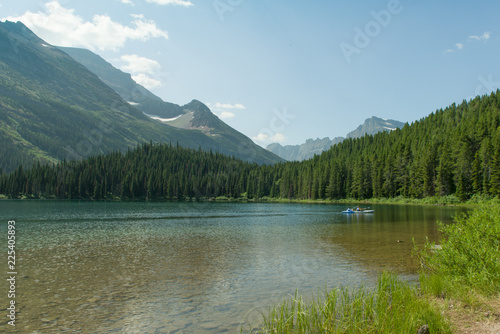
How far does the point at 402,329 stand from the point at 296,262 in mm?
16814

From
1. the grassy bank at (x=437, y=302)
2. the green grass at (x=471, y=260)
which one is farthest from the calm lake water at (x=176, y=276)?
the green grass at (x=471, y=260)

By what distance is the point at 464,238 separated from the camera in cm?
1538

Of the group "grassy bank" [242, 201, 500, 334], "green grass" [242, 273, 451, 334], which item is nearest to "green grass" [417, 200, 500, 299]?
"grassy bank" [242, 201, 500, 334]

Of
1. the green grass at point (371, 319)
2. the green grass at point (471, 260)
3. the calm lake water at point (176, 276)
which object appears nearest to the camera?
the green grass at point (371, 319)

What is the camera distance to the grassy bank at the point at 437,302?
1112 centimetres

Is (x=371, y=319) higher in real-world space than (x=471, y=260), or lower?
lower

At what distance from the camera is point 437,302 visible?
43.9 feet

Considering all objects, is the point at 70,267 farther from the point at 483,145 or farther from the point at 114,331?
the point at 483,145

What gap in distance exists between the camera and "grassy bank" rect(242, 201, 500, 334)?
1112cm

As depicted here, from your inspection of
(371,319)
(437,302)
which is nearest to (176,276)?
(371,319)

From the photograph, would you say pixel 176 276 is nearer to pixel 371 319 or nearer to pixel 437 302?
pixel 371 319

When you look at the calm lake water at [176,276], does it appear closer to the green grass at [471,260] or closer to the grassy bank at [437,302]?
the grassy bank at [437,302]

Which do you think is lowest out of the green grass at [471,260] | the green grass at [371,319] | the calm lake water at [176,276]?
the calm lake water at [176,276]

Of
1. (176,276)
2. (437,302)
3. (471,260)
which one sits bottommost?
(176,276)
